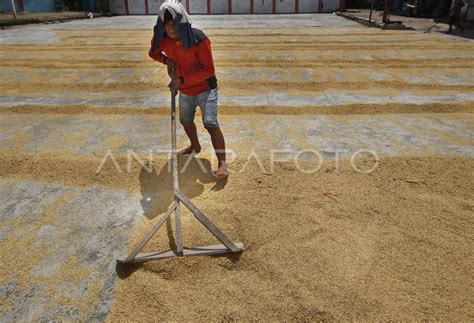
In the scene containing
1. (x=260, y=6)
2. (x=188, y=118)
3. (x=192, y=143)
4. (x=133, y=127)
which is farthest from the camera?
(x=260, y=6)

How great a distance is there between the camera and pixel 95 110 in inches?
221

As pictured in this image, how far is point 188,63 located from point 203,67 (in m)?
0.14

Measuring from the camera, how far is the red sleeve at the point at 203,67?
3172 mm

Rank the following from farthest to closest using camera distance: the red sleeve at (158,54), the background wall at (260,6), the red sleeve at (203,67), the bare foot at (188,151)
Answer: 1. the background wall at (260,6)
2. the bare foot at (188,151)
3. the red sleeve at (158,54)
4. the red sleeve at (203,67)

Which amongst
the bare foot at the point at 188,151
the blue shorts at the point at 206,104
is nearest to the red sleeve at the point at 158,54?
the blue shorts at the point at 206,104

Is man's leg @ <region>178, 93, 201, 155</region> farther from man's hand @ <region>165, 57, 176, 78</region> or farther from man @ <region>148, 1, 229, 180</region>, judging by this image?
man's hand @ <region>165, 57, 176, 78</region>

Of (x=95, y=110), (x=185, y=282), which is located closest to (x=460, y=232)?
(x=185, y=282)

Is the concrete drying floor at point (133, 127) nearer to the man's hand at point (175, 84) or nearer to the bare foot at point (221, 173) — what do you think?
the bare foot at point (221, 173)

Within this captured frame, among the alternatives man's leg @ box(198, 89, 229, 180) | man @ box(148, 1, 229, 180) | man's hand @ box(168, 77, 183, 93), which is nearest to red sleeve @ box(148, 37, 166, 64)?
man @ box(148, 1, 229, 180)

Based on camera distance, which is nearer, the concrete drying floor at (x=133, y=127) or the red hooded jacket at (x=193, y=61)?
the concrete drying floor at (x=133, y=127)

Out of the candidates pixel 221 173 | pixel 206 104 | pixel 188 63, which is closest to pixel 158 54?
pixel 188 63

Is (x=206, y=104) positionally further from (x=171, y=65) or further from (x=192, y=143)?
(x=192, y=143)

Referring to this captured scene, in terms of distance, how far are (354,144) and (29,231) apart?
3.48m

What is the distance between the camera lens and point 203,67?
10.8ft
